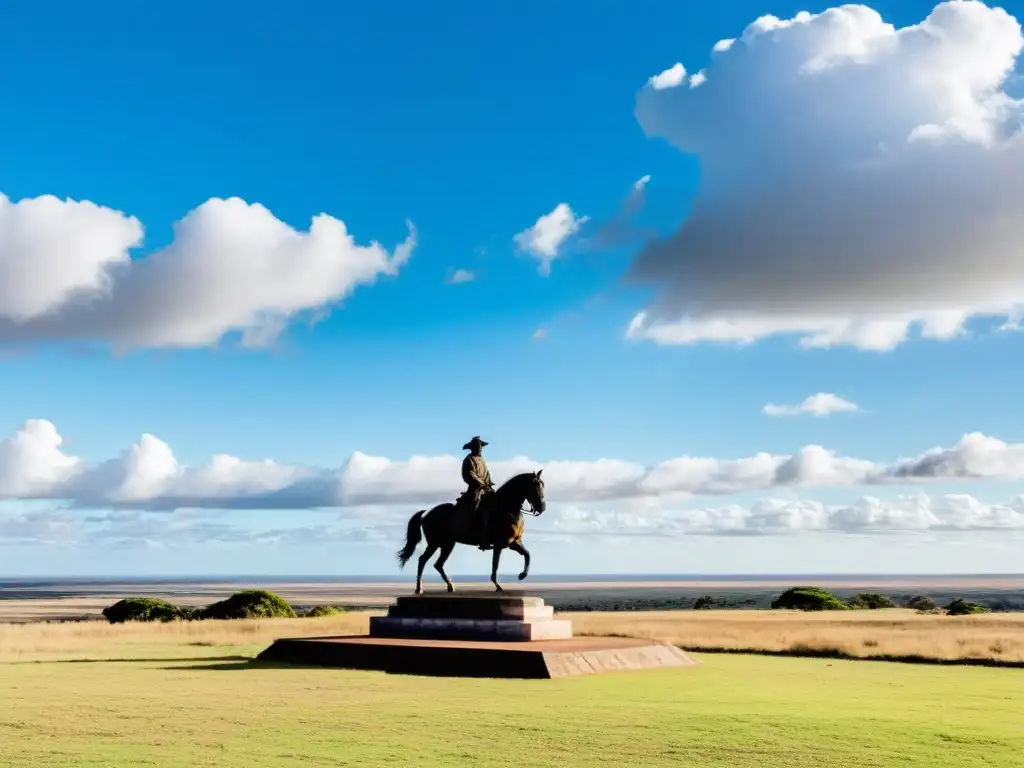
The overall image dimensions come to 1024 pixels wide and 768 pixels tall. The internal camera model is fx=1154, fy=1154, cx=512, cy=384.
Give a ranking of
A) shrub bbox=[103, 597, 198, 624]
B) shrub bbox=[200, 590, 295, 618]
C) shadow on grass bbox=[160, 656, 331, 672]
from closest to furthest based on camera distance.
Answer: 1. shadow on grass bbox=[160, 656, 331, 672]
2. shrub bbox=[200, 590, 295, 618]
3. shrub bbox=[103, 597, 198, 624]

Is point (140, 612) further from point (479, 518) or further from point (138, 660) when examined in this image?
point (479, 518)

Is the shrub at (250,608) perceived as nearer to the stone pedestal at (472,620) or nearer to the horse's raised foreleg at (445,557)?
the horse's raised foreleg at (445,557)

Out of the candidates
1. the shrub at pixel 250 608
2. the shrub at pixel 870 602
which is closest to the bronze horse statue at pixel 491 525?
the shrub at pixel 250 608

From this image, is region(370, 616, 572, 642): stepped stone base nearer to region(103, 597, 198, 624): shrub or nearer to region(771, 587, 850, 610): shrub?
region(103, 597, 198, 624): shrub

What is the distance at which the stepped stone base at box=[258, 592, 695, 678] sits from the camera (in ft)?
72.0

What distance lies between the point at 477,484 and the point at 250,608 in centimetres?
3168

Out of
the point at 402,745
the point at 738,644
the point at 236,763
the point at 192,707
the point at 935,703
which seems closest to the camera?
the point at 236,763

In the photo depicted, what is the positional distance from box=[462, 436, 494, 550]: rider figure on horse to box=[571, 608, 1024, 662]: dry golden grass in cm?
894

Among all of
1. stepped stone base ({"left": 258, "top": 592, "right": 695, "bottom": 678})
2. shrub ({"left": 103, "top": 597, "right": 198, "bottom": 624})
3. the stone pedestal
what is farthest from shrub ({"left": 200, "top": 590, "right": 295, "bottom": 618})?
stepped stone base ({"left": 258, "top": 592, "right": 695, "bottom": 678})

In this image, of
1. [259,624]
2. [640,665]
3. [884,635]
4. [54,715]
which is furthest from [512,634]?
[259,624]

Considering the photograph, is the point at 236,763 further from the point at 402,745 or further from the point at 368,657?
the point at 368,657

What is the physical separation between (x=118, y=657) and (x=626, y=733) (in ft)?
62.7

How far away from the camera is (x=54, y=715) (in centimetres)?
1580

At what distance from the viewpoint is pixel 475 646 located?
924 inches
